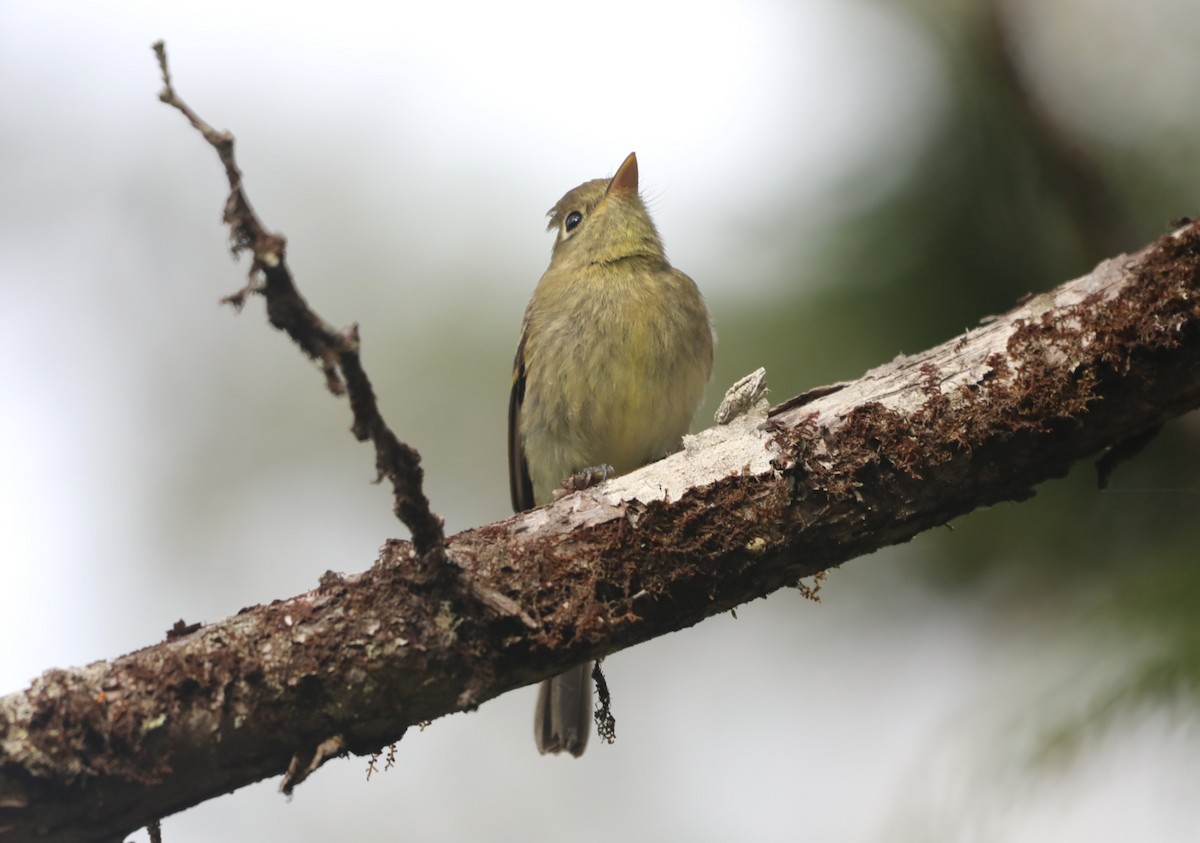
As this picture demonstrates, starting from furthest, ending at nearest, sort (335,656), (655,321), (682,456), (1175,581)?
(655,321) < (682,456) < (335,656) < (1175,581)

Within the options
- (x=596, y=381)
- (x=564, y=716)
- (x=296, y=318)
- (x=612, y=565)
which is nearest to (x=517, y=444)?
(x=596, y=381)

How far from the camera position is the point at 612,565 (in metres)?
2.96

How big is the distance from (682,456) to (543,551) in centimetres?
54

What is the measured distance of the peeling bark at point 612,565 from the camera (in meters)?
2.61

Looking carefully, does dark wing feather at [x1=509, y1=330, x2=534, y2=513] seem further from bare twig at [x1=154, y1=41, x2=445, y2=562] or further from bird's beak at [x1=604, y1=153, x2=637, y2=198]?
bare twig at [x1=154, y1=41, x2=445, y2=562]

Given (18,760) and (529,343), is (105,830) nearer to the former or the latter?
(18,760)

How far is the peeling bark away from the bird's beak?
2.74m

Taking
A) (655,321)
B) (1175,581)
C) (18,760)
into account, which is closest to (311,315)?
(18,760)

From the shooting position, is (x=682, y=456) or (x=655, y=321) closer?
(x=682, y=456)

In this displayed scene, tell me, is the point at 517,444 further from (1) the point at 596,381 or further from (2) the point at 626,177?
(2) the point at 626,177

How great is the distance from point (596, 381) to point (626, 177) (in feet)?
4.76

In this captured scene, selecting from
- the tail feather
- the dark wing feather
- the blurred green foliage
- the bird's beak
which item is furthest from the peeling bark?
the bird's beak

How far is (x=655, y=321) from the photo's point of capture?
4.90 meters

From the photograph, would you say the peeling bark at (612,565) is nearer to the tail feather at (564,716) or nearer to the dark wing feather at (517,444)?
the tail feather at (564,716)
